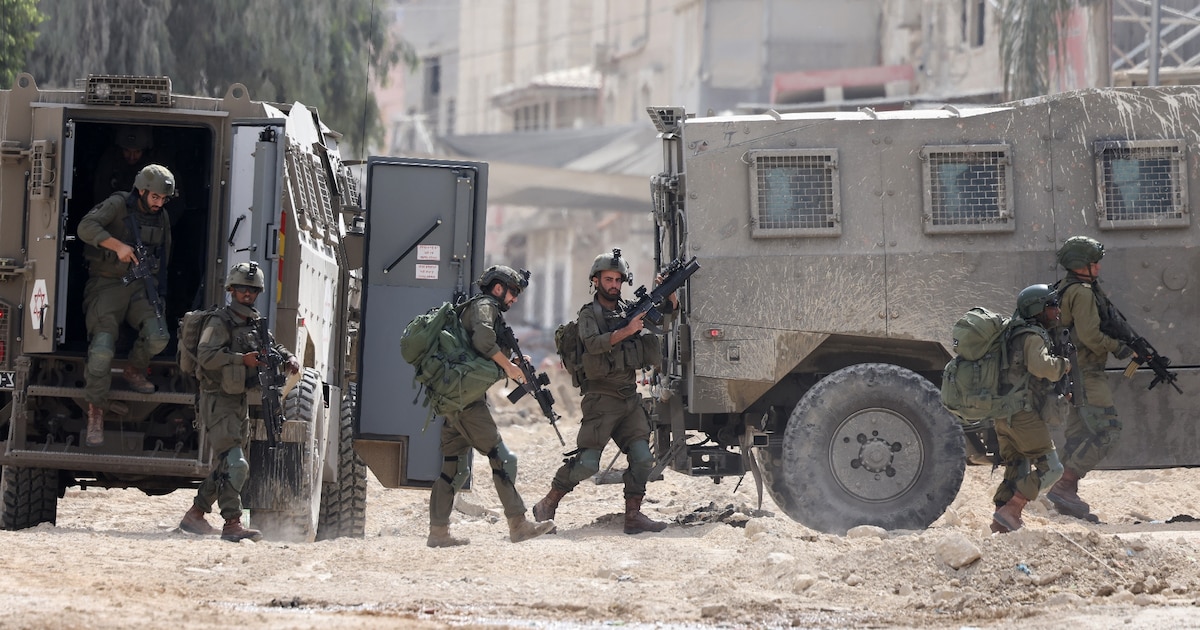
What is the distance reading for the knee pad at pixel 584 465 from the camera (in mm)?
10172

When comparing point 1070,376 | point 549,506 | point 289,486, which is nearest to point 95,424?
point 289,486

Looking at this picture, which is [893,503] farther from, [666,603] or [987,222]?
[666,603]

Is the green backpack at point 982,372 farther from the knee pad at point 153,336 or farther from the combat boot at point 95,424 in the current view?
the combat boot at point 95,424

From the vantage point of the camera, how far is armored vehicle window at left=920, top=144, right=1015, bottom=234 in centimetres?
1059

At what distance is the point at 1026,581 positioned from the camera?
8031 mm

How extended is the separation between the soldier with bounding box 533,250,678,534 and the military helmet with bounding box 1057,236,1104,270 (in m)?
2.22

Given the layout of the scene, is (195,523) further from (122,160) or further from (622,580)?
(622,580)

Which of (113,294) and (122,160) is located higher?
(122,160)

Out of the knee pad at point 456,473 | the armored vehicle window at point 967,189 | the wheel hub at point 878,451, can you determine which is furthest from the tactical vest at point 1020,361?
the knee pad at point 456,473

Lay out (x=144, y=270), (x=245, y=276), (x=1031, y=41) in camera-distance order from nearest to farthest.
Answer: (x=245, y=276), (x=144, y=270), (x=1031, y=41)

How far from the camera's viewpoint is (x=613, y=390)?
1020 cm

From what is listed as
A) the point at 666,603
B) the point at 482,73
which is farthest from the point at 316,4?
the point at 482,73

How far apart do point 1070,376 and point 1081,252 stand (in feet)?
2.28

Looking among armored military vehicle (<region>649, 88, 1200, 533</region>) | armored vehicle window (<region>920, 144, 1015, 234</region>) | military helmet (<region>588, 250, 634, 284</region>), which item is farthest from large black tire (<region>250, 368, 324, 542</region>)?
armored vehicle window (<region>920, 144, 1015, 234</region>)
